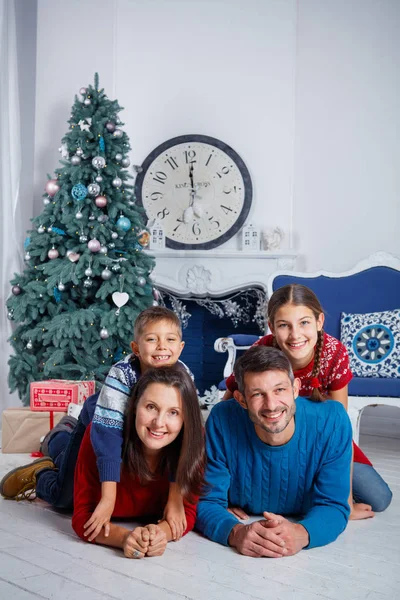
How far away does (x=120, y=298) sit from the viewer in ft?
12.6

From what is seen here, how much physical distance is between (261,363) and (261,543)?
49 cm

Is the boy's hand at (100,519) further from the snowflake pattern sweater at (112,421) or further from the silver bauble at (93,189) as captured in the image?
the silver bauble at (93,189)

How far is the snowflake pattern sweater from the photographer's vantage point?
1.85m

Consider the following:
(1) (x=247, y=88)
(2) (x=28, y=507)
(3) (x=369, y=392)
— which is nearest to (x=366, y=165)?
(1) (x=247, y=88)

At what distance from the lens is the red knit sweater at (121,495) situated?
1927mm

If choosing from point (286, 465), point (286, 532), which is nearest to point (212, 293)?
point (286, 465)

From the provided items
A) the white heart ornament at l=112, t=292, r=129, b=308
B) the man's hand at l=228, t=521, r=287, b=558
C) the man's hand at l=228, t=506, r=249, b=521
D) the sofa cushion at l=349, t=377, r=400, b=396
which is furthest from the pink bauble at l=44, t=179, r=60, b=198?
the man's hand at l=228, t=521, r=287, b=558

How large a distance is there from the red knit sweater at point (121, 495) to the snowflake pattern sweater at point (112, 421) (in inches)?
4.5

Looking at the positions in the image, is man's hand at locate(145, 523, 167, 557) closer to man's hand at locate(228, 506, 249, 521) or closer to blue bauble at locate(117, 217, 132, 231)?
man's hand at locate(228, 506, 249, 521)

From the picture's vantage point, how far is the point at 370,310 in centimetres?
398

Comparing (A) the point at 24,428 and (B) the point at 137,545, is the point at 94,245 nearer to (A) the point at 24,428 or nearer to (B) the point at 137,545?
(A) the point at 24,428

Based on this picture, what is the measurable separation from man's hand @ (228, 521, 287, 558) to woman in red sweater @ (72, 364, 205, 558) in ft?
0.70

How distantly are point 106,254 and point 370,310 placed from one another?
164cm

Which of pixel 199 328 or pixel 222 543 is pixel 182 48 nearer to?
pixel 199 328
